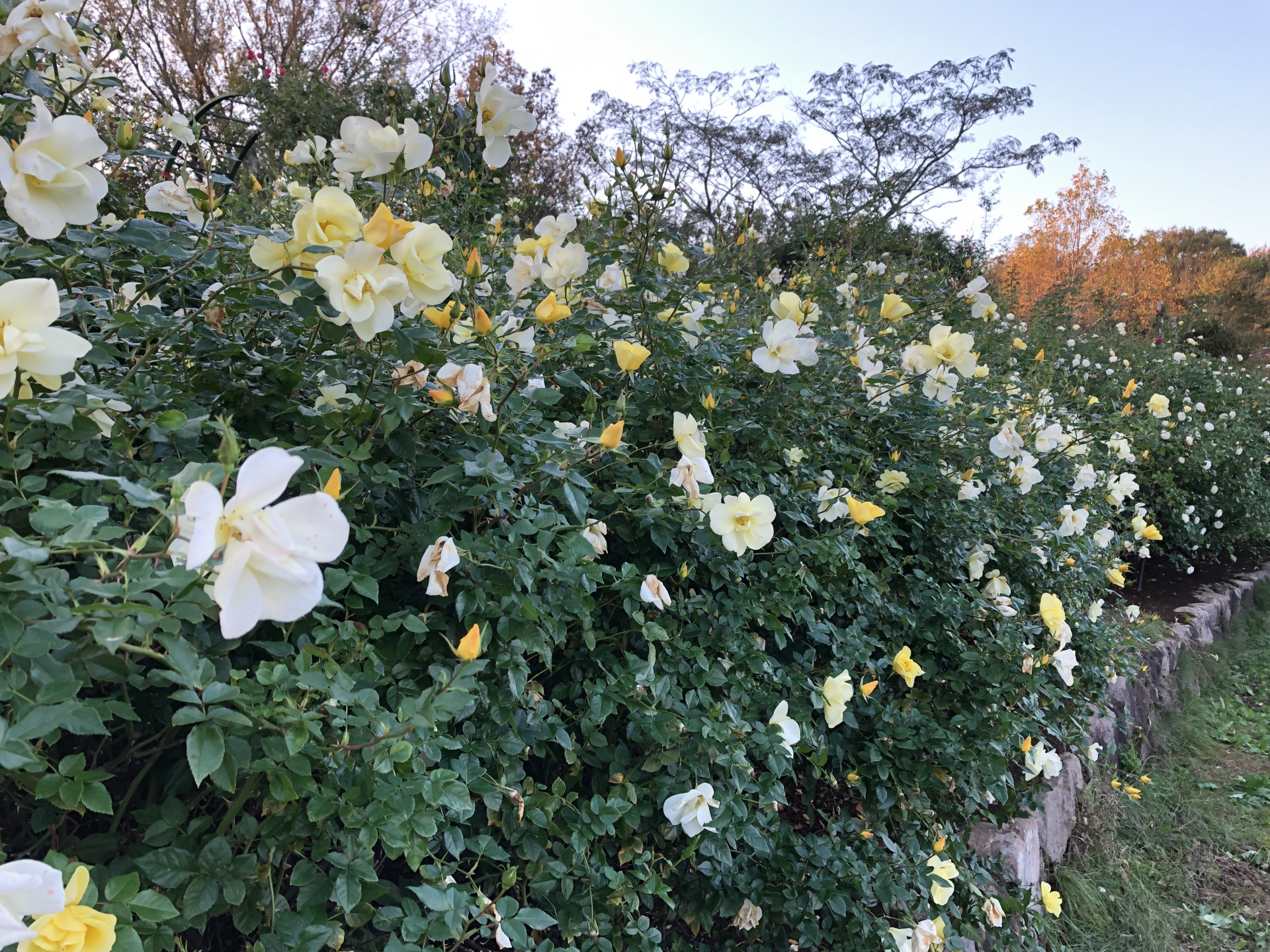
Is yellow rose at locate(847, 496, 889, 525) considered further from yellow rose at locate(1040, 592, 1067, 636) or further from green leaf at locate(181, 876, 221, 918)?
green leaf at locate(181, 876, 221, 918)

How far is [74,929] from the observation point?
513 millimetres

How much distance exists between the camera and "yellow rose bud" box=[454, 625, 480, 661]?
0.72 metres

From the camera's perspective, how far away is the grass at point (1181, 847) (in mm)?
2068

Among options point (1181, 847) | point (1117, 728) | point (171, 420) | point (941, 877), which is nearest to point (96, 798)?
point (171, 420)

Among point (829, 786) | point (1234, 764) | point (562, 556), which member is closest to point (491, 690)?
point (562, 556)

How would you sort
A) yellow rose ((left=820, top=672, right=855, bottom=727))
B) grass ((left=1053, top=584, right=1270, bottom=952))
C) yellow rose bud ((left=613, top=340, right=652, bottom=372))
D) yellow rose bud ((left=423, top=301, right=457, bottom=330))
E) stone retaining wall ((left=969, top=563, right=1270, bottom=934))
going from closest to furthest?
yellow rose bud ((left=423, top=301, right=457, bottom=330)), yellow rose bud ((left=613, top=340, right=652, bottom=372)), yellow rose ((left=820, top=672, right=855, bottom=727)), stone retaining wall ((left=969, top=563, right=1270, bottom=934)), grass ((left=1053, top=584, right=1270, bottom=952))

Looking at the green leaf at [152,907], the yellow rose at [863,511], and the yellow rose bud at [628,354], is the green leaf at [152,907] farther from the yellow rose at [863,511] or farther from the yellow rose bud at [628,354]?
the yellow rose at [863,511]

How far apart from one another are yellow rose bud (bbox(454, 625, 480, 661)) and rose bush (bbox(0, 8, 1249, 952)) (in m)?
0.02

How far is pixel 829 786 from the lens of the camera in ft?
5.50

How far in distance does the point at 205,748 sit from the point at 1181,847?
314cm

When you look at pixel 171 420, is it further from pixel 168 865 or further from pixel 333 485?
pixel 168 865

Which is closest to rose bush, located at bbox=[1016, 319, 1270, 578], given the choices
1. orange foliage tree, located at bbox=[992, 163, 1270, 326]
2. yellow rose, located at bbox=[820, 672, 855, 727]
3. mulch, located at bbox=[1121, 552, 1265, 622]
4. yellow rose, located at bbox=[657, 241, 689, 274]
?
mulch, located at bbox=[1121, 552, 1265, 622]

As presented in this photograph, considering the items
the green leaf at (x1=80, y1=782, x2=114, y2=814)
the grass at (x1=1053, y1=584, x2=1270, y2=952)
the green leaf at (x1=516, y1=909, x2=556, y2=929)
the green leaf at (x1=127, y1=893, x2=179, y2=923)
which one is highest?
the green leaf at (x1=80, y1=782, x2=114, y2=814)

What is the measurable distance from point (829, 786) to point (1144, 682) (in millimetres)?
2337
